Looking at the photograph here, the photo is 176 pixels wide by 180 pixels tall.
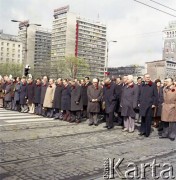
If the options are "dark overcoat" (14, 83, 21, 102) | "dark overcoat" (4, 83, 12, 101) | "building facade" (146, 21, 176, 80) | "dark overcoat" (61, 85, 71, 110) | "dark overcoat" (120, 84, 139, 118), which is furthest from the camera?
"building facade" (146, 21, 176, 80)

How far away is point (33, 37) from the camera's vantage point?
2835 inches

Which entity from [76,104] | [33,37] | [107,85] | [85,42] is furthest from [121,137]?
[85,42]

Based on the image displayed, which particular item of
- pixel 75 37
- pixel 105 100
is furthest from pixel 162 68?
pixel 105 100

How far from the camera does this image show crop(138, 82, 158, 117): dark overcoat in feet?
37.6

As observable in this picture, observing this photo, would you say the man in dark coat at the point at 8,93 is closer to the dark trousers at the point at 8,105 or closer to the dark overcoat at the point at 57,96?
the dark trousers at the point at 8,105

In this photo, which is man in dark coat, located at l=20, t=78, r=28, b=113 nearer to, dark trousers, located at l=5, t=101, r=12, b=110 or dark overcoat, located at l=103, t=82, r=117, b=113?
dark trousers, located at l=5, t=101, r=12, b=110

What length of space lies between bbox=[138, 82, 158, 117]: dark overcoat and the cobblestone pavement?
0.86 m

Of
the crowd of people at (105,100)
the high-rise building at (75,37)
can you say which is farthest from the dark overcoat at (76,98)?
the high-rise building at (75,37)

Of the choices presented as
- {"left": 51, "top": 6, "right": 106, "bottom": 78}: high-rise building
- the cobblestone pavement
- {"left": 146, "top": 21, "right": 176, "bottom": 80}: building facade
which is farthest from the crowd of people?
{"left": 146, "top": 21, "right": 176, "bottom": 80}: building facade

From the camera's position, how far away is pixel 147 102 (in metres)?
11.5

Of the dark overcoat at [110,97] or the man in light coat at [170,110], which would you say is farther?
the dark overcoat at [110,97]

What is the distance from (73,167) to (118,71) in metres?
107

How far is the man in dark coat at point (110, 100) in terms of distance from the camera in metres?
12.9

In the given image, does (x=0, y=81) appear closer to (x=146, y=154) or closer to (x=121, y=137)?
(x=121, y=137)
